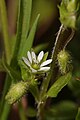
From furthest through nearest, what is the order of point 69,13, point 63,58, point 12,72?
point 12,72, point 63,58, point 69,13

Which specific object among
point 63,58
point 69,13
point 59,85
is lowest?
point 59,85

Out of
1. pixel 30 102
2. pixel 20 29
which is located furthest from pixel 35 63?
pixel 30 102

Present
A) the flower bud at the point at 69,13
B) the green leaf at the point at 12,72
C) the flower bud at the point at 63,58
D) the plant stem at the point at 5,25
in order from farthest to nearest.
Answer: the plant stem at the point at 5,25, the green leaf at the point at 12,72, the flower bud at the point at 63,58, the flower bud at the point at 69,13

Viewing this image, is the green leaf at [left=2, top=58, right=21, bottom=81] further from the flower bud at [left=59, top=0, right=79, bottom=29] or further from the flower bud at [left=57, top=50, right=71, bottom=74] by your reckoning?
the flower bud at [left=59, top=0, right=79, bottom=29]

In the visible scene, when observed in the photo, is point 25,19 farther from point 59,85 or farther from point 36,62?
point 59,85

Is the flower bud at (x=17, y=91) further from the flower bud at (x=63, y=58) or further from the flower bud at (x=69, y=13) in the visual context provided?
the flower bud at (x=69, y=13)

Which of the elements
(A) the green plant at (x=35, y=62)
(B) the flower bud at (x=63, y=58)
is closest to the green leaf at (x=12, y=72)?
(A) the green plant at (x=35, y=62)

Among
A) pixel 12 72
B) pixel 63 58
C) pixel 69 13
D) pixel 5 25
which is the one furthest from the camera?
pixel 5 25

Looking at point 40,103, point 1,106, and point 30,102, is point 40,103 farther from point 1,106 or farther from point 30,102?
point 30,102

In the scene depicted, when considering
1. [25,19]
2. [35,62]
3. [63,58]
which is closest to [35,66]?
[35,62]

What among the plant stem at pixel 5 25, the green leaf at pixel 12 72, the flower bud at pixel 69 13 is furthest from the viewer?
the plant stem at pixel 5 25

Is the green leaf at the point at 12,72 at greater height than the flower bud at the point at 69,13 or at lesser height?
lesser
